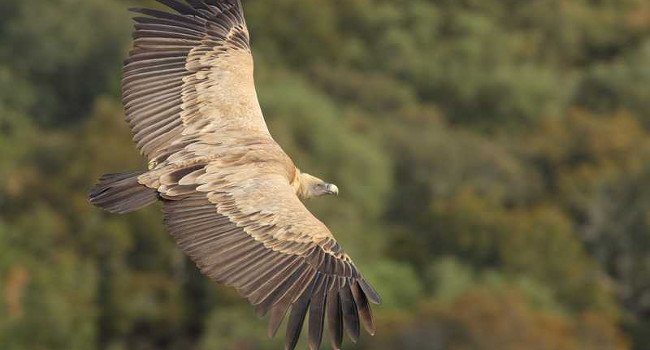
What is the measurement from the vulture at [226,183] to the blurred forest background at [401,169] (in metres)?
34.2

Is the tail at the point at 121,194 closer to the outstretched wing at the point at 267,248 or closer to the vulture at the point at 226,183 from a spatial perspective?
the vulture at the point at 226,183

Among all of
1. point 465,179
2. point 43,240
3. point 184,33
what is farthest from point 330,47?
point 184,33

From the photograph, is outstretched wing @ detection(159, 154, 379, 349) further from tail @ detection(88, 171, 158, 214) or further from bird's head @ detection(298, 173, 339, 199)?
bird's head @ detection(298, 173, 339, 199)

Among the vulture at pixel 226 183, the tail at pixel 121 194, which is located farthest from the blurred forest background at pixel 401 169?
the tail at pixel 121 194

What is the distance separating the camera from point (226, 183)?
635 inches

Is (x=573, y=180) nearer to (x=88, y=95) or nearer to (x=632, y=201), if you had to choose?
(x=632, y=201)

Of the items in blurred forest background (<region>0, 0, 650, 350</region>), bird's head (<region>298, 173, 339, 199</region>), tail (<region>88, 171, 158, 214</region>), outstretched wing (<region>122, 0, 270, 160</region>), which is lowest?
blurred forest background (<region>0, 0, 650, 350</region>)

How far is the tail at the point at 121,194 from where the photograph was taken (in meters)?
15.9

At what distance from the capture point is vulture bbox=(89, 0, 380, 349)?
1516 cm

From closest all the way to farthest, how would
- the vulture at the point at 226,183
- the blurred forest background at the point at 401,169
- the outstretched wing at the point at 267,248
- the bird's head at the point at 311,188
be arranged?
the outstretched wing at the point at 267,248
the vulture at the point at 226,183
the bird's head at the point at 311,188
the blurred forest background at the point at 401,169

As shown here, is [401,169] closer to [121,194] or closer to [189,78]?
[189,78]

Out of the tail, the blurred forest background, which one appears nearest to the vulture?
Answer: the tail

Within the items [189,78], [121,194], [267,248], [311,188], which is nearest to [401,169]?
[189,78]

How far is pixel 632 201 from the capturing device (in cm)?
6944
